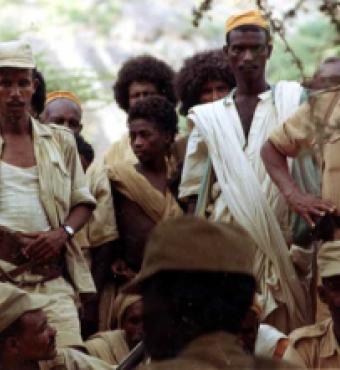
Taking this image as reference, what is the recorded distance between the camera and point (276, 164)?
8.06 m

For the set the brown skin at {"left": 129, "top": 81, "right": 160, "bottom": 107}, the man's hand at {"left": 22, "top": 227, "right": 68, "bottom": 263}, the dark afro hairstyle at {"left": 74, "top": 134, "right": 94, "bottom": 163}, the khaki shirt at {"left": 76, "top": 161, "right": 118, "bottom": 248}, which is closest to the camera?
the man's hand at {"left": 22, "top": 227, "right": 68, "bottom": 263}

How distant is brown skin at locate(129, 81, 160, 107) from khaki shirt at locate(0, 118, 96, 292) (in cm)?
184

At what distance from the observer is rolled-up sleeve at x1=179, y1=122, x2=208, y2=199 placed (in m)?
8.73

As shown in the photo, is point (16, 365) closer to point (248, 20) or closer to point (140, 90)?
point (248, 20)

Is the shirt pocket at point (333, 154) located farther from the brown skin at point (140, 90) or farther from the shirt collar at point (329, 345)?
the brown skin at point (140, 90)

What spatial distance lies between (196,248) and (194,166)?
4.47 metres

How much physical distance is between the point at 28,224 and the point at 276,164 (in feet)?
4.39

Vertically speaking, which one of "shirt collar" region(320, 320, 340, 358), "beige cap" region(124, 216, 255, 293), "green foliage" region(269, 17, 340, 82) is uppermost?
"beige cap" region(124, 216, 255, 293)

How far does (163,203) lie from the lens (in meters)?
9.05

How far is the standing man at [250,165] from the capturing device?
8.28 meters

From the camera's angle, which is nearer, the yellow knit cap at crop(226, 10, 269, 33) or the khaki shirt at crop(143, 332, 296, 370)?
the khaki shirt at crop(143, 332, 296, 370)

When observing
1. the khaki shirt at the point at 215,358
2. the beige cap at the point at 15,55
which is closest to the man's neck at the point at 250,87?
the beige cap at the point at 15,55

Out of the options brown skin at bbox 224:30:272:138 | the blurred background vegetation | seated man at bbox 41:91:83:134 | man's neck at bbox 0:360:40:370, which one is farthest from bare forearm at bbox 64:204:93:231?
the blurred background vegetation

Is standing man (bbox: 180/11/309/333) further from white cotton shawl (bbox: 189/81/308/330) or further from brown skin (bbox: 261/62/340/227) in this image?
brown skin (bbox: 261/62/340/227)
